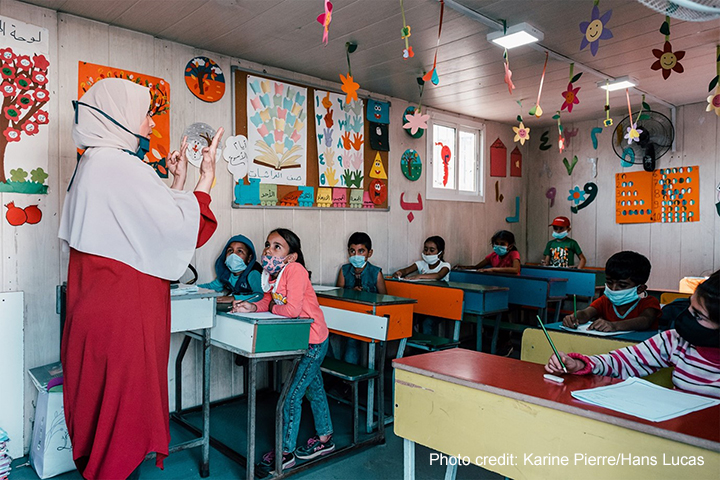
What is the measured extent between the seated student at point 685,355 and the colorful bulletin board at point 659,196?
4.33 metres

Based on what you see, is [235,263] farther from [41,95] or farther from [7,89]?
[7,89]

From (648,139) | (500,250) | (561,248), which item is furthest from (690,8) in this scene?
(561,248)

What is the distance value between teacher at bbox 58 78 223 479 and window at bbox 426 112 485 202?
12.0 feet

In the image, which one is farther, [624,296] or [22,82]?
[22,82]

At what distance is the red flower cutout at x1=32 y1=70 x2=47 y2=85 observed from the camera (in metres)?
2.71

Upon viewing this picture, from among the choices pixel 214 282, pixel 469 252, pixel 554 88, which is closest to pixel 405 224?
pixel 469 252

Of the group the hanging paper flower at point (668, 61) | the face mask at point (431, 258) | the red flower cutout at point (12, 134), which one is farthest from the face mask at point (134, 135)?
the face mask at point (431, 258)

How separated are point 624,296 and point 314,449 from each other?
1.77m

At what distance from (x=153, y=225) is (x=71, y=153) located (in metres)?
1.56

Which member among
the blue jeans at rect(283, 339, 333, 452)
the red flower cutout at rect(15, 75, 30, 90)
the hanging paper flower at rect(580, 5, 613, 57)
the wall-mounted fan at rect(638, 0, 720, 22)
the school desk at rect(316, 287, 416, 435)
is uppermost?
the hanging paper flower at rect(580, 5, 613, 57)

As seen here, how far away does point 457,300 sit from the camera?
3775 millimetres

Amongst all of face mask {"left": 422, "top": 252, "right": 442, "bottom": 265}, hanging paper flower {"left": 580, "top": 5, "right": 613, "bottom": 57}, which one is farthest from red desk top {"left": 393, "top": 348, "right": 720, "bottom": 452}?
face mask {"left": 422, "top": 252, "right": 442, "bottom": 265}

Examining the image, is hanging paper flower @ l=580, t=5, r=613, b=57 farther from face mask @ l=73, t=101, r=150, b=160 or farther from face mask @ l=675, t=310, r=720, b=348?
face mask @ l=73, t=101, r=150, b=160

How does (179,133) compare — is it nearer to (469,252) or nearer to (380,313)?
(380,313)
